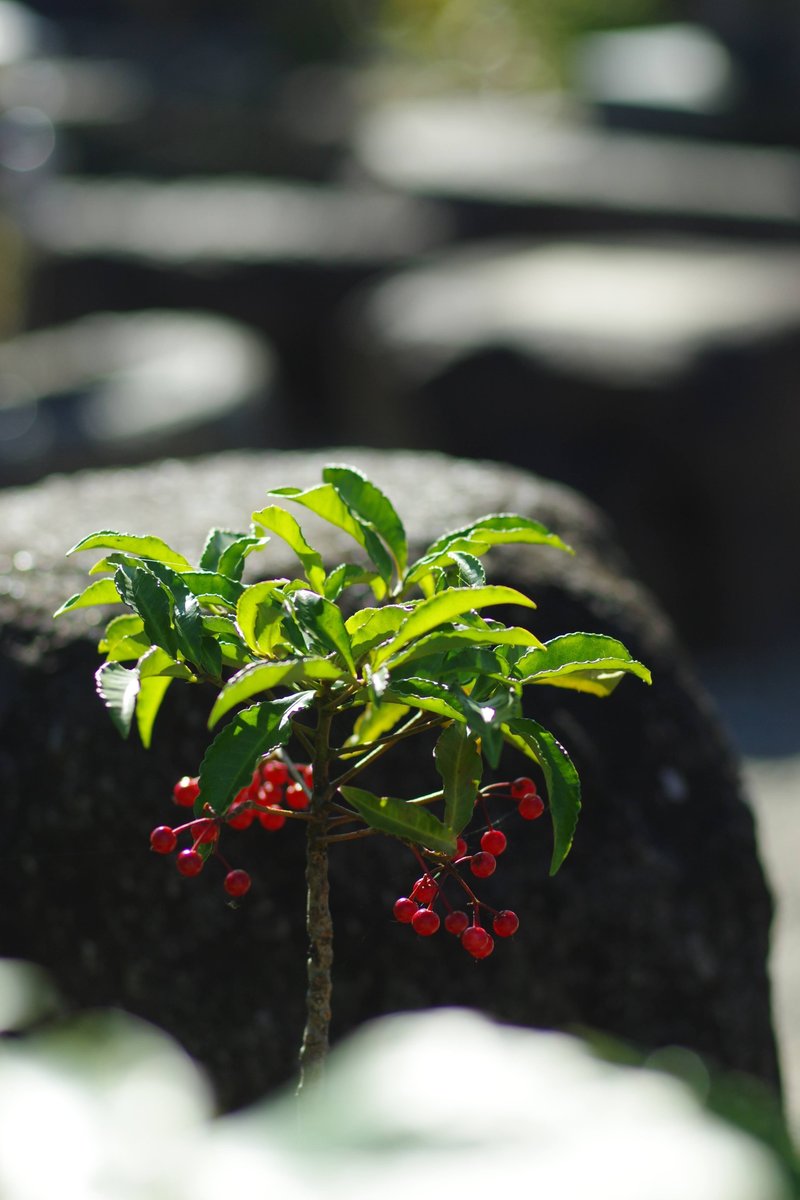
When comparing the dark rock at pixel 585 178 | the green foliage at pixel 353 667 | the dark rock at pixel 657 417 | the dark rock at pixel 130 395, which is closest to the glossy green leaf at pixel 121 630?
the green foliage at pixel 353 667

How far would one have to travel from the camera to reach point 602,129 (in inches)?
344

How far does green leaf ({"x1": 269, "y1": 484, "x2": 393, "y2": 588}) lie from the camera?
1.02 m

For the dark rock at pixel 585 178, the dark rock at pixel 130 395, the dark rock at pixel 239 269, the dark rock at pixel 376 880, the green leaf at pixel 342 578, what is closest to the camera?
the green leaf at pixel 342 578

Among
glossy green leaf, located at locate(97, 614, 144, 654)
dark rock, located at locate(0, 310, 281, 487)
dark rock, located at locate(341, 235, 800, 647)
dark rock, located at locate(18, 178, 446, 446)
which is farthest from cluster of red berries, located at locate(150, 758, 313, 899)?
dark rock, located at locate(18, 178, 446, 446)

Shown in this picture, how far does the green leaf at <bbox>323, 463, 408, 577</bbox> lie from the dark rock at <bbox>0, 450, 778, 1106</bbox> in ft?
1.35

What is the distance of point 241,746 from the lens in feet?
2.95

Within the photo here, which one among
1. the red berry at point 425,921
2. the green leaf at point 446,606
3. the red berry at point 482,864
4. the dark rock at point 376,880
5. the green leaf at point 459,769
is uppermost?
the green leaf at point 446,606

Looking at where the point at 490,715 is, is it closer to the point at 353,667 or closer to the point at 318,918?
the point at 353,667

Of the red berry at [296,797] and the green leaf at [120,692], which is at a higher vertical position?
the green leaf at [120,692]

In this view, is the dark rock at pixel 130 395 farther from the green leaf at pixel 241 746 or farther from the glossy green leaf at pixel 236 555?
the green leaf at pixel 241 746

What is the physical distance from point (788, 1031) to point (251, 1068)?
1.55 metres

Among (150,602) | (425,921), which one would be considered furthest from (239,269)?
(425,921)

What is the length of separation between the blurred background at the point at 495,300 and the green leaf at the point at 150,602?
1552 mm

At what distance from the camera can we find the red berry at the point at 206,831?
3.04 ft
